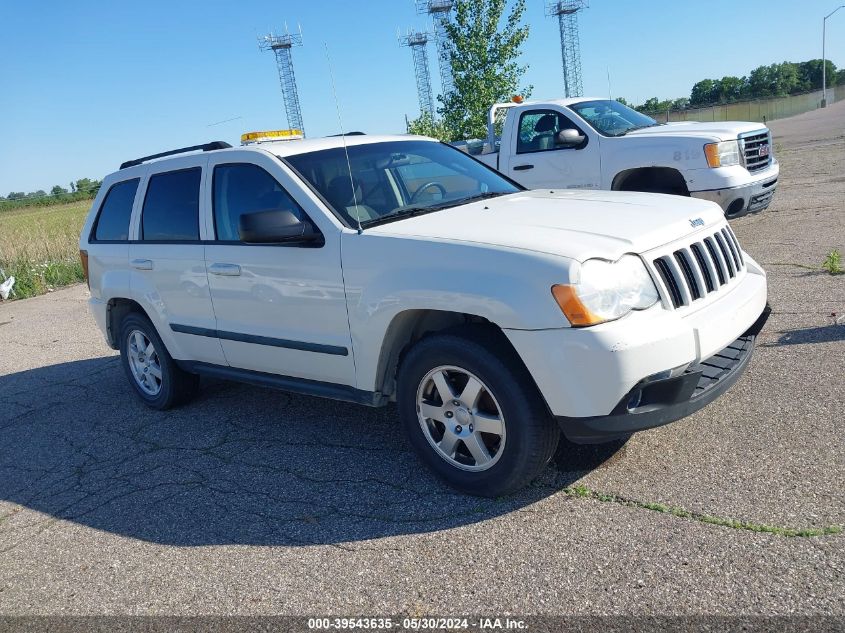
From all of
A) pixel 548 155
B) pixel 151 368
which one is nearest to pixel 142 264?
pixel 151 368

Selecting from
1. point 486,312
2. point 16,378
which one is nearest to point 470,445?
point 486,312

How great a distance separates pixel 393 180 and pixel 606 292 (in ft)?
6.20

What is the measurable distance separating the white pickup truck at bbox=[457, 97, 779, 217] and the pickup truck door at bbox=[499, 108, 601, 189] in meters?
0.01

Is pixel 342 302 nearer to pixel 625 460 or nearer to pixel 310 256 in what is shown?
pixel 310 256

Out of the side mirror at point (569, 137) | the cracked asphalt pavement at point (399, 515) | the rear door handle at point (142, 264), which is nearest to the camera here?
the cracked asphalt pavement at point (399, 515)

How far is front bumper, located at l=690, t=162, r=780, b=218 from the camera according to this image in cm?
866

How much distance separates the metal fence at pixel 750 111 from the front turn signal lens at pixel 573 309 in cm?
3204

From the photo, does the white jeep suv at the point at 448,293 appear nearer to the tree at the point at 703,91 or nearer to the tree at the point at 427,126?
the tree at the point at 427,126

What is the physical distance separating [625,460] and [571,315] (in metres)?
1.14

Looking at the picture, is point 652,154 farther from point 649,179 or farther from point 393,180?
point 393,180

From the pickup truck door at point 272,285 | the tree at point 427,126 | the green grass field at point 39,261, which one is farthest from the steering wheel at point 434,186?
the tree at point 427,126

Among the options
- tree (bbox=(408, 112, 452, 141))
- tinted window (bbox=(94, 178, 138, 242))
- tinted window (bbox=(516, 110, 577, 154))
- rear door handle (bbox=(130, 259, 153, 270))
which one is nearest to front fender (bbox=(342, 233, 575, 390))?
rear door handle (bbox=(130, 259, 153, 270))

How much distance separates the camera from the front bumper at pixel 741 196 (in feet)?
28.4

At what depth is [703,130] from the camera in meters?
9.24
